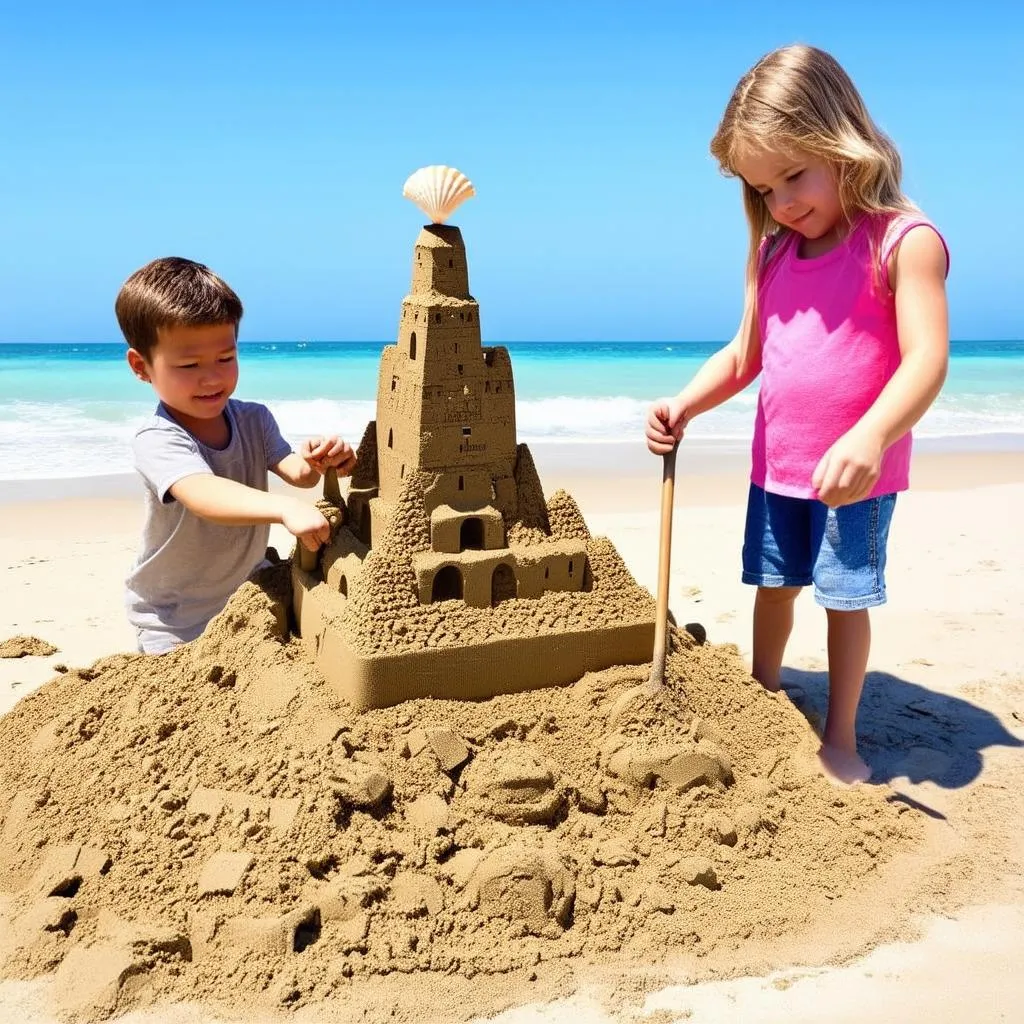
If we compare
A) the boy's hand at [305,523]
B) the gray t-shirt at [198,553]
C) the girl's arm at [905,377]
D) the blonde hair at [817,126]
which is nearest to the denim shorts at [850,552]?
the girl's arm at [905,377]

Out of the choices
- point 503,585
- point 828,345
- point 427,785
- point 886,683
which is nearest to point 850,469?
point 828,345

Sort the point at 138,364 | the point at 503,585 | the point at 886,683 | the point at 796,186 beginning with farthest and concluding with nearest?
1. the point at 886,683
2. the point at 138,364
3. the point at 503,585
4. the point at 796,186

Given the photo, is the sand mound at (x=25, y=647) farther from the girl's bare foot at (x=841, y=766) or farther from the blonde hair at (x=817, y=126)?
the blonde hair at (x=817, y=126)

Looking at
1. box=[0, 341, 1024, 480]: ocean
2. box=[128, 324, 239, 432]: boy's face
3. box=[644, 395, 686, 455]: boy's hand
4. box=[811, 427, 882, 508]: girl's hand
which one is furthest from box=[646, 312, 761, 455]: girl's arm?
box=[0, 341, 1024, 480]: ocean

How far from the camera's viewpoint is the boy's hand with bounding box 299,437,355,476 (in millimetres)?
3266

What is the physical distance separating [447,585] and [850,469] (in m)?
1.16

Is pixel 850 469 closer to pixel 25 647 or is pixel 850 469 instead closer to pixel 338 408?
pixel 25 647

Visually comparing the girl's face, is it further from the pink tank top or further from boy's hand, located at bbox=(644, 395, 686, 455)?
boy's hand, located at bbox=(644, 395, 686, 455)

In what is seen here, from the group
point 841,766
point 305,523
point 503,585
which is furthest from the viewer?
point 841,766

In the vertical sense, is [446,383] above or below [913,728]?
above

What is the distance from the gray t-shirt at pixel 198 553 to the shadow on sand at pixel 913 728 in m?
2.07

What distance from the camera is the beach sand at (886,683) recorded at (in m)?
2.30

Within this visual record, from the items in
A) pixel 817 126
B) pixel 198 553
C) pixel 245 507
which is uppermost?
pixel 817 126

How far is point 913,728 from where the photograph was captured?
3.77 meters
